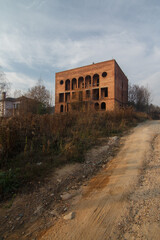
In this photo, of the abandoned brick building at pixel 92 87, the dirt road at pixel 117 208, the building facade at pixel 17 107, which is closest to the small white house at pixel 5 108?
the building facade at pixel 17 107

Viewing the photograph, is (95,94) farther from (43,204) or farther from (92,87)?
(43,204)

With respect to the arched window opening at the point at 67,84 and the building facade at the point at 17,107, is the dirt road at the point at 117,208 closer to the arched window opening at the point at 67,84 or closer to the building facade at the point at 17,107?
the building facade at the point at 17,107

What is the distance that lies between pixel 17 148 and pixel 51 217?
2738 mm

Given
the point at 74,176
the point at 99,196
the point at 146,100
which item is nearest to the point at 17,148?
the point at 74,176

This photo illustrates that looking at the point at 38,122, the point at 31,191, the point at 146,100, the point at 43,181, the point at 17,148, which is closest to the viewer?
the point at 31,191

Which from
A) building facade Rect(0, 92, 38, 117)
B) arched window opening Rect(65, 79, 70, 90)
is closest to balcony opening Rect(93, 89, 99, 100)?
Result: arched window opening Rect(65, 79, 70, 90)

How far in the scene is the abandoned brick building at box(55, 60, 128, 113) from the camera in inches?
769

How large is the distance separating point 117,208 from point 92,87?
22143 mm

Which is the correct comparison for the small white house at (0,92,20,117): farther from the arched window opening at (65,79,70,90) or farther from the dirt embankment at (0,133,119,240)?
the arched window opening at (65,79,70,90)

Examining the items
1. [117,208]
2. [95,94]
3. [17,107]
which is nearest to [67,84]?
[95,94]

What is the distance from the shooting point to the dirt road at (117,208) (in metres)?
1.45

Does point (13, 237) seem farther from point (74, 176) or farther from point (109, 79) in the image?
point (109, 79)

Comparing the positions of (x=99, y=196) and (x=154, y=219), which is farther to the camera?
(x=99, y=196)

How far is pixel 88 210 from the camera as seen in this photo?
72.7 inches
